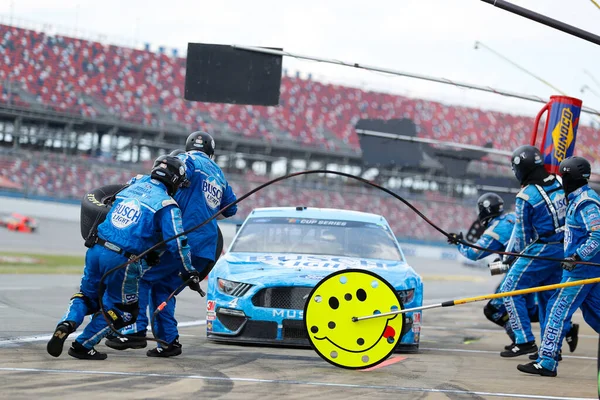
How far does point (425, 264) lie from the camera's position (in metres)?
45.1

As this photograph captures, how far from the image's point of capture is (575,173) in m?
7.91

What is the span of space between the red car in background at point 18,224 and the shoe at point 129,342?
28.6 metres

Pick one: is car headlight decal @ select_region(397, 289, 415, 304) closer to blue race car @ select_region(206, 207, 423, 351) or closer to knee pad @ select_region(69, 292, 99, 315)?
blue race car @ select_region(206, 207, 423, 351)

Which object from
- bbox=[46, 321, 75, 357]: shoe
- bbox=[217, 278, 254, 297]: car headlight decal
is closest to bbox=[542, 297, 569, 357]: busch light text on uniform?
bbox=[217, 278, 254, 297]: car headlight decal

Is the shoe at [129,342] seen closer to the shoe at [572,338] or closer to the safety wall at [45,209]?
the shoe at [572,338]

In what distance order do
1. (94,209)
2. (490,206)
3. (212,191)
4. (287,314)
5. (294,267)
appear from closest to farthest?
(94,209)
(212,191)
(287,314)
(294,267)
(490,206)

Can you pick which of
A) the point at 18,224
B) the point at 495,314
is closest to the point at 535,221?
the point at 495,314

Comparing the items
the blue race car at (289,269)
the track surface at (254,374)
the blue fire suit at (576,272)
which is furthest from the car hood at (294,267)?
the blue fire suit at (576,272)

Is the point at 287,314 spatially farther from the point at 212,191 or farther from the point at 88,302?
the point at 88,302

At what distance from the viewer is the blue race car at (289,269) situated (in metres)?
8.32

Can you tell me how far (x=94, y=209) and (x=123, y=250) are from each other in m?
0.81

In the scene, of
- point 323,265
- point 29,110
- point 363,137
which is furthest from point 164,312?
point 29,110

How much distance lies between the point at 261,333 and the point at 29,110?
121 ft

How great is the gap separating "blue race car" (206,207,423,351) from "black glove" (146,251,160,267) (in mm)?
1348
